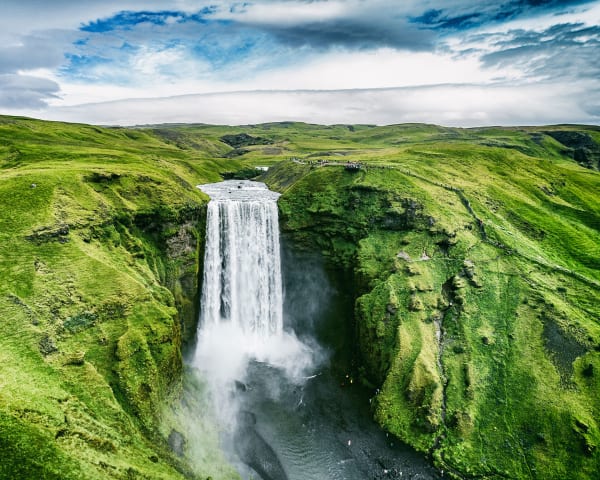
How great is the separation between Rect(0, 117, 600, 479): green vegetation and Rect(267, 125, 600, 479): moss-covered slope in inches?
7.0

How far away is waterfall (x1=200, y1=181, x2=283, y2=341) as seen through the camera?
4503 centimetres

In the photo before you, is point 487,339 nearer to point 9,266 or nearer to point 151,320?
point 151,320

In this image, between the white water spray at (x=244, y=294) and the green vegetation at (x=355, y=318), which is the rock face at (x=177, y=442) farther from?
the white water spray at (x=244, y=294)

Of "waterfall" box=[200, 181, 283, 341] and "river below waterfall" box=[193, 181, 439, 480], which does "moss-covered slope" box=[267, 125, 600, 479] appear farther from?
"waterfall" box=[200, 181, 283, 341]

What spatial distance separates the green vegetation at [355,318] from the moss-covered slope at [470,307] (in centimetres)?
18

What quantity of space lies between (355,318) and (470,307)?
40.3 ft

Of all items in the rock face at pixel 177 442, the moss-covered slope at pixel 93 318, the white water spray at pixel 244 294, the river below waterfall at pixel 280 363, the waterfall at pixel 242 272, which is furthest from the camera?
the waterfall at pixel 242 272

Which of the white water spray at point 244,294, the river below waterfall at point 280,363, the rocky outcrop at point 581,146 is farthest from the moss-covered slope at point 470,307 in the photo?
the rocky outcrop at point 581,146

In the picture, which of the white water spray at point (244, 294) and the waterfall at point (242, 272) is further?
the waterfall at point (242, 272)

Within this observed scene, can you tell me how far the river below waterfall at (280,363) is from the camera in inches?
1176

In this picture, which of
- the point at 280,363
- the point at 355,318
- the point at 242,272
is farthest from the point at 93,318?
the point at 355,318

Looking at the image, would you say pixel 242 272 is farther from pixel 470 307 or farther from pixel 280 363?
pixel 470 307

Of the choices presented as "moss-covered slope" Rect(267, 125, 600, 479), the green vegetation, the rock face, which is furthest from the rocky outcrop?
the rock face

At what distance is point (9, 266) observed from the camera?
1119 inches
